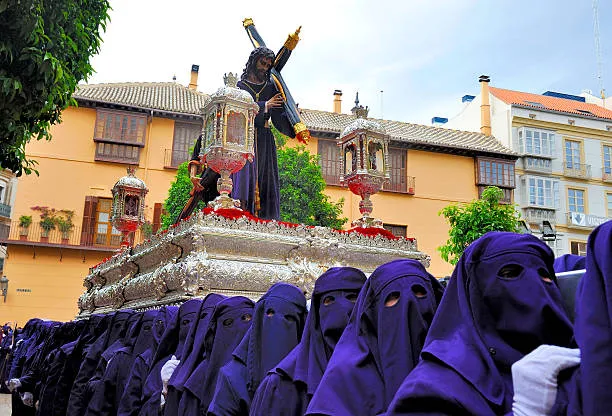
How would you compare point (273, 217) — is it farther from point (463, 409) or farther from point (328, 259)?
point (463, 409)

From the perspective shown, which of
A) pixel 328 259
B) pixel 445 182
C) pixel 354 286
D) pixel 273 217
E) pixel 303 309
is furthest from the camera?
pixel 445 182

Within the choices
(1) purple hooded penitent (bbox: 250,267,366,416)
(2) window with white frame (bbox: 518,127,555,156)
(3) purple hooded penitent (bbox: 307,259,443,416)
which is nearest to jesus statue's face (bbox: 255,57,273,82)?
(1) purple hooded penitent (bbox: 250,267,366,416)

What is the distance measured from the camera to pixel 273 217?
23.7ft

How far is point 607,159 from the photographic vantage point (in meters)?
28.9

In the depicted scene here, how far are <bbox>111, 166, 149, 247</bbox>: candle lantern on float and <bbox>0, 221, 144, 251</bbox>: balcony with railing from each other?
1071 cm

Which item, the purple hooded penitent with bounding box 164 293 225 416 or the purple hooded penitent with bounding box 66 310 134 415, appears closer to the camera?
the purple hooded penitent with bounding box 164 293 225 416

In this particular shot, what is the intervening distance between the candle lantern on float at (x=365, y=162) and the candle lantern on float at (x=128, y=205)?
594cm

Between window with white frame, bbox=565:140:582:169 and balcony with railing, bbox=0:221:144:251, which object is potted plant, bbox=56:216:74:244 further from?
window with white frame, bbox=565:140:582:169

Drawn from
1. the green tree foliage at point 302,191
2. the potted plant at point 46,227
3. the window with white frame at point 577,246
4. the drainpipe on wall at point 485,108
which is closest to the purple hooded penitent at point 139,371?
the green tree foliage at point 302,191

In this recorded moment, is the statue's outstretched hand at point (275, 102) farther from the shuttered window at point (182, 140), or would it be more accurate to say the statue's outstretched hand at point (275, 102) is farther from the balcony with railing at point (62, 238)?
the shuttered window at point (182, 140)

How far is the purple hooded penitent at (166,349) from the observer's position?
439cm

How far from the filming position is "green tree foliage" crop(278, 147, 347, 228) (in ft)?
60.8

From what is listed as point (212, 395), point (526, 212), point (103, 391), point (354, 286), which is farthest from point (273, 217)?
point (526, 212)

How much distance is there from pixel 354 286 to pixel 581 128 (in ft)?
95.9
